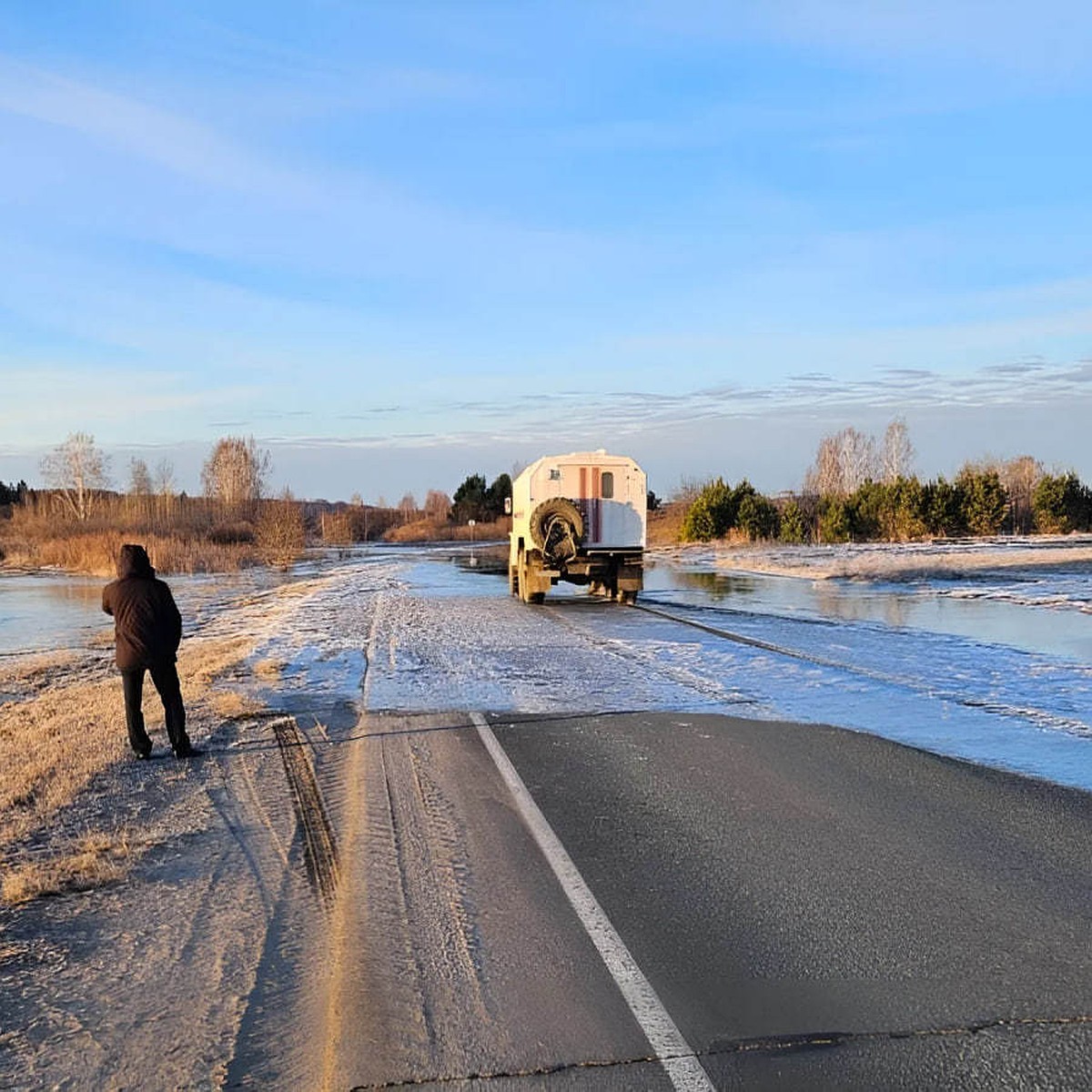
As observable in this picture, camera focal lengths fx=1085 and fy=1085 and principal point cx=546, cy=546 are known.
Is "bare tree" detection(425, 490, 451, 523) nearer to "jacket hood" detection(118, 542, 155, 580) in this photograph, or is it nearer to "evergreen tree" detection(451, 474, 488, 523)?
"evergreen tree" detection(451, 474, 488, 523)

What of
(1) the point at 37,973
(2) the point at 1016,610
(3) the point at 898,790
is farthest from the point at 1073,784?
(2) the point at 1016,610

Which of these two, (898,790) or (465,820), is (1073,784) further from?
(465,820)

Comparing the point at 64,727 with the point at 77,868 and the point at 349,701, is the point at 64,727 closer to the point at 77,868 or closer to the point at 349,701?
the point at 349,701

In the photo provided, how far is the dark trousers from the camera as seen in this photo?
9.55 metres

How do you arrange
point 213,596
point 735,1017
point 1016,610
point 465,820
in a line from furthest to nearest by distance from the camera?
point 213,596 < point 1016,610 < point 465,820 < point 735,1017

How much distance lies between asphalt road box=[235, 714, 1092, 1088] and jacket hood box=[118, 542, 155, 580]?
2697 mm

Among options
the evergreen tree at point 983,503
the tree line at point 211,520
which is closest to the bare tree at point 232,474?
the tree line at point 211,520

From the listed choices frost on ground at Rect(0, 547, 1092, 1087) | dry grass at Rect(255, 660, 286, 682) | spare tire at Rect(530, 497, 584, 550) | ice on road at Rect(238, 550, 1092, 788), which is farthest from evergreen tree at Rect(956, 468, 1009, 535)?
dry grass at Rect(255, 660, 286, 682)

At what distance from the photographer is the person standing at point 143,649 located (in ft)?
31.3

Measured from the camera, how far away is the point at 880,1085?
3.92 m

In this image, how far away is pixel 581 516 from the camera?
81.1 feet

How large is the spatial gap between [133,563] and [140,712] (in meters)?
1.35

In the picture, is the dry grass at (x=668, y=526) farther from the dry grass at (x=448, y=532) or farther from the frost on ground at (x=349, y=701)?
the frost on ground at (x=349, y=701)

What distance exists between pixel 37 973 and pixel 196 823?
2529mm
